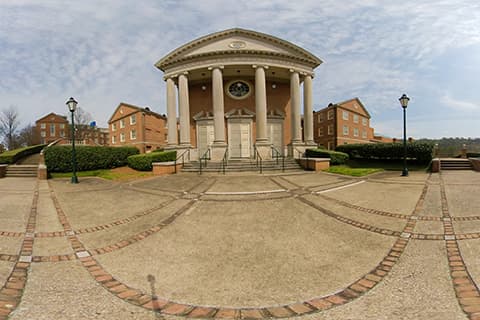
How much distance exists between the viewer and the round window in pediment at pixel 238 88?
22078 mm

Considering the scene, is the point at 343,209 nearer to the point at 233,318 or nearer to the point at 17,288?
the point at 233,318

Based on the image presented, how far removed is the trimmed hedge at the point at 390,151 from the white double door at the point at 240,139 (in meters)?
8.81

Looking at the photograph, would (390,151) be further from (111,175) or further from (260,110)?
(111,175)

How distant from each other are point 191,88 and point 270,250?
838 inches

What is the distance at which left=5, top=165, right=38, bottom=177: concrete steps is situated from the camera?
14602 mm

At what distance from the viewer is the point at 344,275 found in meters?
3.25

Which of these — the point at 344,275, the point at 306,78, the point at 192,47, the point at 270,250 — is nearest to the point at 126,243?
the point at 270,250

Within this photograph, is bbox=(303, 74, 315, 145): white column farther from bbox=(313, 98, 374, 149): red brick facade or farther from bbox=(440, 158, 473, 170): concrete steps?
bbox=(313, 98, 374, 149): red brick facade

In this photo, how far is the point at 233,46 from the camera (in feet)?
63.7

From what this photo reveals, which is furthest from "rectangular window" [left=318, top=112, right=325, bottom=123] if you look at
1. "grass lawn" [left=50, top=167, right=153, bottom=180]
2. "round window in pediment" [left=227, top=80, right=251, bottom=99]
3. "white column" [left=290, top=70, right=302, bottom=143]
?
"grass lawn" [left=50, top=167, right=153, bottom=180]

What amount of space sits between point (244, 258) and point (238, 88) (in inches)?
798

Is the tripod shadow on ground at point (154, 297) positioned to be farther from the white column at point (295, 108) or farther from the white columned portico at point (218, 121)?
the white column at point (295, 108)

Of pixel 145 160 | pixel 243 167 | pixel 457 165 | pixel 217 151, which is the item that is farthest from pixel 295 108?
pixel 145 160

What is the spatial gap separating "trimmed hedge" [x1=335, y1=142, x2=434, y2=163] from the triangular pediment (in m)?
9.63
